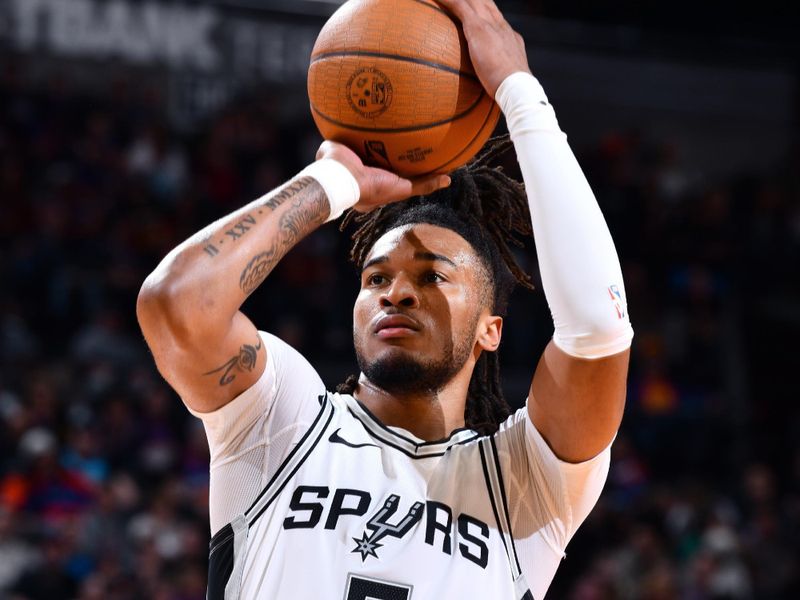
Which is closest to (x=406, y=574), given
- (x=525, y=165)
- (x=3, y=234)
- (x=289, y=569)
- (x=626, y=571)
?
(x=289, y=569)

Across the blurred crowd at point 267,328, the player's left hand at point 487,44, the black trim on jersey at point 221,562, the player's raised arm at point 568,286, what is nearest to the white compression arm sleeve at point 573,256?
the player's raised arm at point 568,286

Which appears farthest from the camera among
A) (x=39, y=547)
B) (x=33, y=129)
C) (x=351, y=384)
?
(x=33, y=129)

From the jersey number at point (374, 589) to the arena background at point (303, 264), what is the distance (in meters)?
4.65

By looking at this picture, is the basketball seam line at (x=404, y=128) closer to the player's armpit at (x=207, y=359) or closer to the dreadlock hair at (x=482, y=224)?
the dreadlock hair at (x=482, y=224)

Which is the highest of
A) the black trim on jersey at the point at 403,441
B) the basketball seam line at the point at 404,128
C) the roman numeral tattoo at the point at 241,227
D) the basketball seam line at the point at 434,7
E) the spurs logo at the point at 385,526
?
the basketball seam line at the point at 434,7

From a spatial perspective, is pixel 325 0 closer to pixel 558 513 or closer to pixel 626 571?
pixel 626 571

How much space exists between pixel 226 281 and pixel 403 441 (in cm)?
71

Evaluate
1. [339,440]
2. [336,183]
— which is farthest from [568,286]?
[339,440]

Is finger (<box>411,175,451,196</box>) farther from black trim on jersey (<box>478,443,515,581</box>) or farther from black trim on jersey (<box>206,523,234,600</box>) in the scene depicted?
black trim on jersey (<box>206,523,234,600</box>)

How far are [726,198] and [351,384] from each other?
30.0 ft

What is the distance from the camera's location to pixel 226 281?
2.54 m

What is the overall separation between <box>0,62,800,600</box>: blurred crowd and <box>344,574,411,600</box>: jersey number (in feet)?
15.2

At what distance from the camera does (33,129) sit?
9977 mm

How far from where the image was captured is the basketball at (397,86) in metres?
2.77
